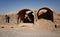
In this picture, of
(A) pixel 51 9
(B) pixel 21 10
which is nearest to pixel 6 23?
(B) pixel 21 10

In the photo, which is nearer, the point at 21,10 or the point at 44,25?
the point at 44,25

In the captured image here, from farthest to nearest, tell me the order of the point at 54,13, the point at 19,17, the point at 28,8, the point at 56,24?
the point at 19,17 → the point at 28,8 → the point at 54,13 → the point at 56,24

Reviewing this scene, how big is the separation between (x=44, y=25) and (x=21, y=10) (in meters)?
5.86

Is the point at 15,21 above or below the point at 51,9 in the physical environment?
below

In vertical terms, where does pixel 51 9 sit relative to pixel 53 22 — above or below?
above

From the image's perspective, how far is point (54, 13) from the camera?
21.5 metres

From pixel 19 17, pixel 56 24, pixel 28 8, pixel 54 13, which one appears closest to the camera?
pixel 56 24

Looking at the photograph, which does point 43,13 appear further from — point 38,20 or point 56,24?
point 56,24

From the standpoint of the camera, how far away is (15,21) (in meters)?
24.5

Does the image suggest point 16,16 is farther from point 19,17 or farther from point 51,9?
point 51,9

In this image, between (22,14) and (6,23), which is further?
(22,14)

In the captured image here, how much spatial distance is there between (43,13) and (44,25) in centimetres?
504

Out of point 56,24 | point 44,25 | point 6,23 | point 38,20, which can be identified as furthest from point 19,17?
Result: point 56,24

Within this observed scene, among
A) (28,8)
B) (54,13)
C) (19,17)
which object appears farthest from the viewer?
(19,17)
